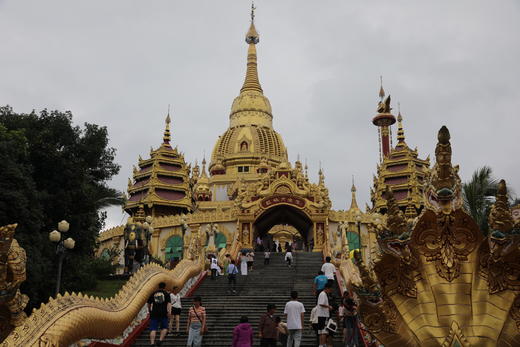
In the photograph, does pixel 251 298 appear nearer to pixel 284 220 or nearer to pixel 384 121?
pixel 284 220

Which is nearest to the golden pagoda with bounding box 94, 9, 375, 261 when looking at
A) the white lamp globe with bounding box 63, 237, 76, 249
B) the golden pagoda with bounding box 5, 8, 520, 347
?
the golden pagoda with bounding box 5, 8, 520, 347

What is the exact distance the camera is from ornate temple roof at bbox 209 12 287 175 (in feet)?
173

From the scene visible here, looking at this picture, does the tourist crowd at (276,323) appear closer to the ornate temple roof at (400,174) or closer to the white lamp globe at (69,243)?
the white lamp globe at (69,243)

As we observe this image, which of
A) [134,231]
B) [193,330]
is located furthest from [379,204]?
[193,330]

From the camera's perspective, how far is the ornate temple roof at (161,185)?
42.8 metres

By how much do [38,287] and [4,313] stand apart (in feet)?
31.1

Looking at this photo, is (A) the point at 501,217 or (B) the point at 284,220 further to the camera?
(B) the point at 284,220

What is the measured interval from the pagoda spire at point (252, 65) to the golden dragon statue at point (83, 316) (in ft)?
148

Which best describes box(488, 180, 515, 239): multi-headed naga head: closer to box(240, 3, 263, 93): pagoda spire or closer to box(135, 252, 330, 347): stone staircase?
box(135, 252, 330, 347): stone staircase

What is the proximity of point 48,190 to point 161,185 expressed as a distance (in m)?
24.5

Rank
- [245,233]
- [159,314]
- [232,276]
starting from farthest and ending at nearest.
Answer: [245,233], [232,276], [159,314]

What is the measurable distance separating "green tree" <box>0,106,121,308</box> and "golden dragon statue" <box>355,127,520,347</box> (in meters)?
12.4

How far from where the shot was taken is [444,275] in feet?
17.0

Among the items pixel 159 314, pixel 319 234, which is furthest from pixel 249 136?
pixel 159 314
